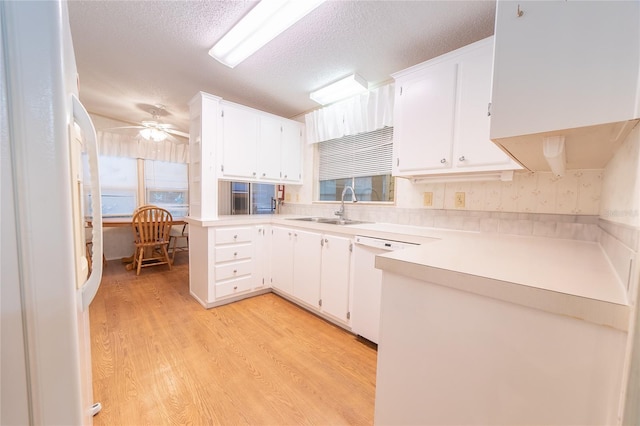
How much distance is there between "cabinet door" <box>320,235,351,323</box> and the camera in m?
1.98

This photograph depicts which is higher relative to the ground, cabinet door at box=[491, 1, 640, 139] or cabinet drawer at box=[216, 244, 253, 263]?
cabinet door at box=[491, 1, 640, 139]

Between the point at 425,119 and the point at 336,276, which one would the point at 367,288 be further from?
the point at 425,119

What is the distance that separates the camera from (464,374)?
0.69m

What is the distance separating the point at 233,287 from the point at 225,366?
3.23 ft

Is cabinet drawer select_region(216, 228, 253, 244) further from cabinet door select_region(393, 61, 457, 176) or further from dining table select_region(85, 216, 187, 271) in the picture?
cabinet door select_region(393, 61, 457, 176)

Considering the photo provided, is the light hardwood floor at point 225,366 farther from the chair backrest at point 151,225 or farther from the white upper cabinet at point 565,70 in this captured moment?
the white upper cabinet at point 565,70

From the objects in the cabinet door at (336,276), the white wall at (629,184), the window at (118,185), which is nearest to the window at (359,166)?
the cabinet door at (336,276)

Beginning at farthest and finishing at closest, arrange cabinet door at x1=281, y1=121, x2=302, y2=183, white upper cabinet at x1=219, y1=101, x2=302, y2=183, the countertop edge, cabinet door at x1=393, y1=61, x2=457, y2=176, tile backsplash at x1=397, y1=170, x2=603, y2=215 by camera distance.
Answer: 1. cabinet door at x1=281, y1=121, x2=302, y2=183
2. white upper cabinet at x1=219, y1=101, x2=302, y2=183
3. cabinet door at x1=393, y1=61, x2=457, y2=176
4. tile backsplash at x1=397, y1=170, x2=603, y2=215
5. the countertop edge

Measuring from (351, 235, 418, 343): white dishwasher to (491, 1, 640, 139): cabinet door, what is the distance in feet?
3.61

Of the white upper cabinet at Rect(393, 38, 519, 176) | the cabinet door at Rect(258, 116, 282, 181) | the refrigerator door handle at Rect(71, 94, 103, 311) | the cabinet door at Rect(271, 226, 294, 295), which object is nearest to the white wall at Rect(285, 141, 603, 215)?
the white upper cabinet at Rect(393, 38, 519, 176)

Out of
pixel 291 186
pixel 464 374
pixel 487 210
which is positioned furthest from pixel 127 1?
pixel 487 210

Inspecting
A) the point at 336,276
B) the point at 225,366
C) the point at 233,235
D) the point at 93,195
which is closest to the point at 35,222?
the point at 93,195

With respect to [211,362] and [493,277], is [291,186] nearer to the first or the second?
[211,362]

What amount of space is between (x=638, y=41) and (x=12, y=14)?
4.14 feet
